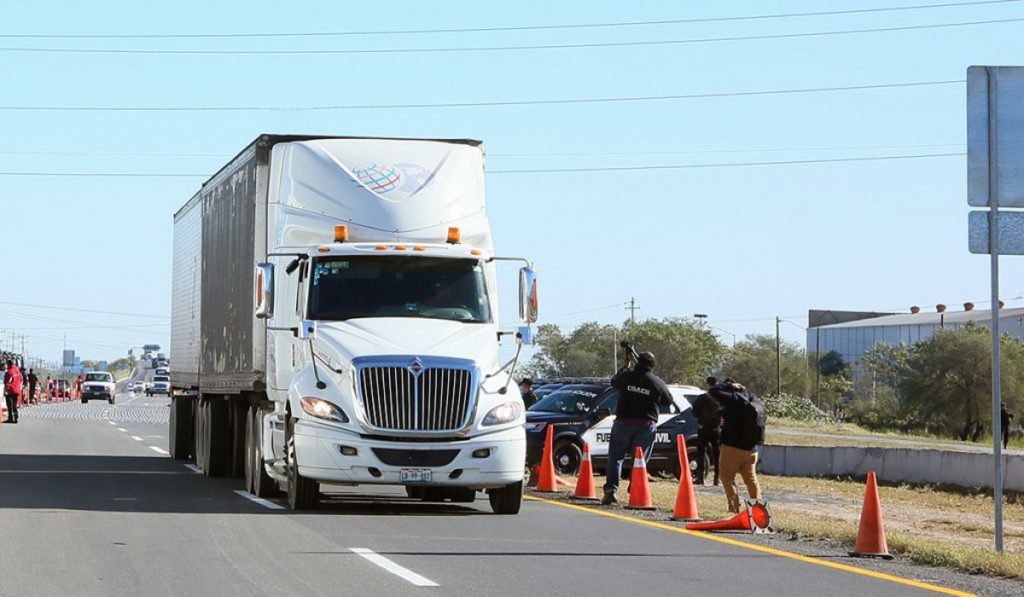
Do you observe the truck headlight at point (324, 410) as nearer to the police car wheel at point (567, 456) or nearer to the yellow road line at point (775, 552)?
the yellow road line at point (775, 552)

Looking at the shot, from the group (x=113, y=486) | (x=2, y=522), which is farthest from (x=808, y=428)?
(x=2, y=522)

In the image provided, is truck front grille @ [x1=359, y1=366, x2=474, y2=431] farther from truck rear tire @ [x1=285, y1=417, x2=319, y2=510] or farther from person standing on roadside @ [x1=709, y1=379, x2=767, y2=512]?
person standing on roadside @ [x1=709, y1=379, x2=767, y2=512]

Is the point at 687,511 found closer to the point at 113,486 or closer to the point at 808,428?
the point at 113,486

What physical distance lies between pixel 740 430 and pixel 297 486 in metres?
4.56

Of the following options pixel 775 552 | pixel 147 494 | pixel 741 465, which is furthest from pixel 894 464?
pixel 775 552

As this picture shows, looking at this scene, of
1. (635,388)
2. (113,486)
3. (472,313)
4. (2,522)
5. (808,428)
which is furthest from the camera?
(808,428)

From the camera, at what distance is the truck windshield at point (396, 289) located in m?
18.2

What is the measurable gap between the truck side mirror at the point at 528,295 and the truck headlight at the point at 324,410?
2248 millimetres

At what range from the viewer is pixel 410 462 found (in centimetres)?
1703

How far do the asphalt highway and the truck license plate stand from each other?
39cm

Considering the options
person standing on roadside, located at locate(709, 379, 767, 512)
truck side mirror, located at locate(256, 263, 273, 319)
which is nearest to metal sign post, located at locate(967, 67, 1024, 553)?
person standing on roadside, located at locate(709, 379, 767, 512)

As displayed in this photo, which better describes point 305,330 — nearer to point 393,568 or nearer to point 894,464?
point 393,568

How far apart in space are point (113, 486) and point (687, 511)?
25.2 feet

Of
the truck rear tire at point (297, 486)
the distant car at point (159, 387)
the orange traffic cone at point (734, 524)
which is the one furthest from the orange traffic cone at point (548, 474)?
the distant car at point (159, 387)
